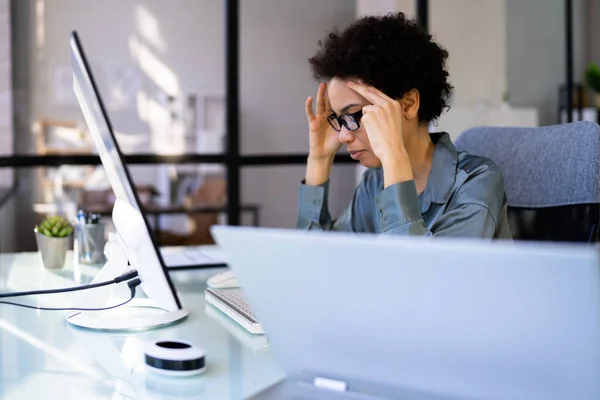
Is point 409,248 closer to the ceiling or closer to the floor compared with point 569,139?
closer to the floor

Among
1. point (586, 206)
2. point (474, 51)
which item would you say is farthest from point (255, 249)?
point (474, 51)

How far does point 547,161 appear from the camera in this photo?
150 cm

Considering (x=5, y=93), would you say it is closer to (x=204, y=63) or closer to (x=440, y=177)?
(x=204, y=63)

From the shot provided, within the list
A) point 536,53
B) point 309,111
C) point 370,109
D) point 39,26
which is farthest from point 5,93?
point 536,53

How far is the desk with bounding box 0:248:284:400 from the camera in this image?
0.90 m

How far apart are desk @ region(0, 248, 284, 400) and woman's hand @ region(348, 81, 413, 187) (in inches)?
16.6

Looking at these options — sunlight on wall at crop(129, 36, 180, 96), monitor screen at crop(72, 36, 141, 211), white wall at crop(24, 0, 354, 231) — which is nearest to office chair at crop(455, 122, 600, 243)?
monitor screen at crop(72, 36, 141, 211)

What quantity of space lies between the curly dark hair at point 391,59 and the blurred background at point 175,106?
5.91 ft

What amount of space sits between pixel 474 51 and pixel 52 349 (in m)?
3.94

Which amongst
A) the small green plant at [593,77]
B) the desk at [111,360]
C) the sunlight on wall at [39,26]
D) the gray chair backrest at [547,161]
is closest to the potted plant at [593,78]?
the small green plant at [593,77]

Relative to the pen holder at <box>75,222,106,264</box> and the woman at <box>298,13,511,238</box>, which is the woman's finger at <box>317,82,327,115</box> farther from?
the pen holder at <box>75,222,106,264</box>

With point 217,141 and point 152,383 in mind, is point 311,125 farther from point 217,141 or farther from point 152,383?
point 217,141

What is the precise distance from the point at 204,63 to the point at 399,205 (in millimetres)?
2671

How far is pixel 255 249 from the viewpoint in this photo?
0.71 meters
